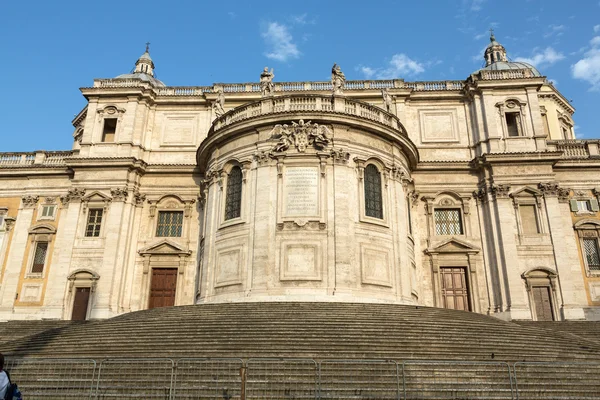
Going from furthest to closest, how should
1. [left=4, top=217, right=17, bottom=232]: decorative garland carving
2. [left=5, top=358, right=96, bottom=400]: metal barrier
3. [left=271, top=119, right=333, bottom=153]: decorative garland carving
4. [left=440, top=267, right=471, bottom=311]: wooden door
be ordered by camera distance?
1. [left=4, top=217, right=17, bottom=232]: decorative garland carving
2. [left=440, top=267, right=471, bottom=311]: wooden door
3. [left=271, top=119, right=333, bottom=153]: decorative garland carving
4. [left=5, top=358, right=96, bottom=400]: metal barrier

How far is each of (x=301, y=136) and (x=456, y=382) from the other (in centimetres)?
1327

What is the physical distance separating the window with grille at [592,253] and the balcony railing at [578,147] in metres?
5.16

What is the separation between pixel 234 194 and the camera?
74.4 feet

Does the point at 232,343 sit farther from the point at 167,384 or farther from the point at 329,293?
the point at 329,293

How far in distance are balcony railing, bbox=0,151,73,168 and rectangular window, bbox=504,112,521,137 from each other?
27071 millimetres

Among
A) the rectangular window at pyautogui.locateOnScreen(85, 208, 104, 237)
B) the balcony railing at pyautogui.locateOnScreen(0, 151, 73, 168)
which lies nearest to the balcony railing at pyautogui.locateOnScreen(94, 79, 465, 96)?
the balcony railing at pyautogui.locateOnScreen(0, 151, 73, 168)

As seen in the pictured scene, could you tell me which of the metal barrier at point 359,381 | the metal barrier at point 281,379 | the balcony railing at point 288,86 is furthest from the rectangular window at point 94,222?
the metal barrier at point 359,381

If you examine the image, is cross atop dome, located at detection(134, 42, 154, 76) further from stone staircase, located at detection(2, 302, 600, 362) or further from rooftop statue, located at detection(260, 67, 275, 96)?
stone staircase, located at detection(2, 302, 600, 362)

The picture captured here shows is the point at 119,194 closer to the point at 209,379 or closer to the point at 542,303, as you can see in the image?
the point at 209,379

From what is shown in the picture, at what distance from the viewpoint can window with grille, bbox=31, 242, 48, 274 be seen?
26.7 meters

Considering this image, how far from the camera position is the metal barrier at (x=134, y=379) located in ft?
35.3

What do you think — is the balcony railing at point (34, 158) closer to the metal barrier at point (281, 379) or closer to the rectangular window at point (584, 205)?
the metal barrier at point (281, 379)

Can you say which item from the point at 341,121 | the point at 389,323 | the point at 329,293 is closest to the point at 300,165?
the point at 341,121

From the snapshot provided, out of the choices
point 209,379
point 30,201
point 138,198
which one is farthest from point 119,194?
point 209,379
